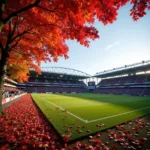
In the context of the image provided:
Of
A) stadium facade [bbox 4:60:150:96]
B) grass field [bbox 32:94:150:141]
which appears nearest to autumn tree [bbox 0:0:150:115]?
grass field [bbox 32:94:150:141]

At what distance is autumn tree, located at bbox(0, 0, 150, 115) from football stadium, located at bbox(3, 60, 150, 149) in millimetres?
4594

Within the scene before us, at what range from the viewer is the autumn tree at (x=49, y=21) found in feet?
14.4

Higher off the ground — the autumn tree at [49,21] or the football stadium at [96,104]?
the autumn tree at [49,21]

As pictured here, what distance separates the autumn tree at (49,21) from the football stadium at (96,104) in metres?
4.59

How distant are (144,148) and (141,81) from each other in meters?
51.3

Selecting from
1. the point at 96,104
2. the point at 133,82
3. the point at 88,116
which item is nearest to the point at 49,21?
the point at 88,116

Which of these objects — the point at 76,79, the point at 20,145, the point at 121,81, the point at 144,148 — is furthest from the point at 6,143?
the point at 76,79

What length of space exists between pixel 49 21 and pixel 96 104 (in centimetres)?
1112

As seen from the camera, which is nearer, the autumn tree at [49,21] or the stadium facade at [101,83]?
the autumn tree at [49,21]

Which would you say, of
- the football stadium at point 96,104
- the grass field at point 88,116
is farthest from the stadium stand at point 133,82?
the grass field at point 88,116

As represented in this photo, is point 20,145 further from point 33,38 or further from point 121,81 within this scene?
point 121,81

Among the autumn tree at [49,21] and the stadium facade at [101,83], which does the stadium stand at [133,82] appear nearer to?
the stadium facade at [101,83]

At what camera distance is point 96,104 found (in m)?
13.6

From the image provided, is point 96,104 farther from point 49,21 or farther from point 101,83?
point 101,83
